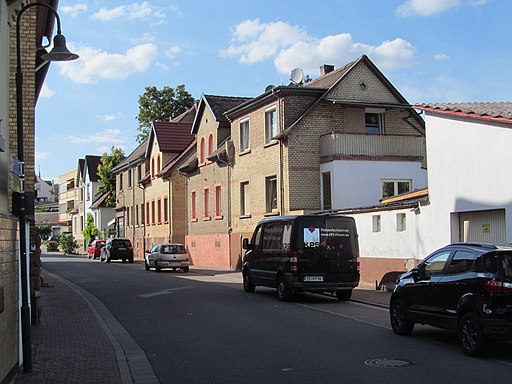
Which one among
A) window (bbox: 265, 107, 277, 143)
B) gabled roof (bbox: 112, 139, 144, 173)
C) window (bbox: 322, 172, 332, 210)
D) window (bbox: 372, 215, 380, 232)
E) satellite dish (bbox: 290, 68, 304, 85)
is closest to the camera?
window (bbox: 372, 215, 380, 232)

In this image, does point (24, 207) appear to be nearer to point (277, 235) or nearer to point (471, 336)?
point (471, 336)

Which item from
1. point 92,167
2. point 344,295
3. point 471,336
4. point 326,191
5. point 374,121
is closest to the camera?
point 471,336

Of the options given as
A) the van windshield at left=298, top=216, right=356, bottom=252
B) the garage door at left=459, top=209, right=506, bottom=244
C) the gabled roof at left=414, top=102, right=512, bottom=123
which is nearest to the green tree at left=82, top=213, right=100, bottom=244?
the van windshield at left=298, top=216, right=356, bottom=252

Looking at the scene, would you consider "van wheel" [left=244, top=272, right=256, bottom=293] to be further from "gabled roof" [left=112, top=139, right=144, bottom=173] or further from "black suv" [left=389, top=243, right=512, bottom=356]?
"gabled roof" [left=112, top=139, right=144, bottom=173]

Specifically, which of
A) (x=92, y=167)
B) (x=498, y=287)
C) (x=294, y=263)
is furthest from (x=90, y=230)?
(x=498, y=287)

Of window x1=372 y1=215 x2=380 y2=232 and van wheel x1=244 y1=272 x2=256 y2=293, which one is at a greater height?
window x1=372 y1=215 x2=380 y2=232

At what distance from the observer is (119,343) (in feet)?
37.6

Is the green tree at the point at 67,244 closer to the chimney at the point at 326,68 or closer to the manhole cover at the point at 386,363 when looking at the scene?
the chimney at the point at 326,68

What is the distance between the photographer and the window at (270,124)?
3027 centimetres

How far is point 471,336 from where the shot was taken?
982 centimetres

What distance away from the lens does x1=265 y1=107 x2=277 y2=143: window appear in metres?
30.3

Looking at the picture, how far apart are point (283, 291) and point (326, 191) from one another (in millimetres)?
11273

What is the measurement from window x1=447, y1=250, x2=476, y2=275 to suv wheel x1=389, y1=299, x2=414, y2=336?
1534mm

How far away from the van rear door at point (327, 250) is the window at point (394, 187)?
11.7 metres
